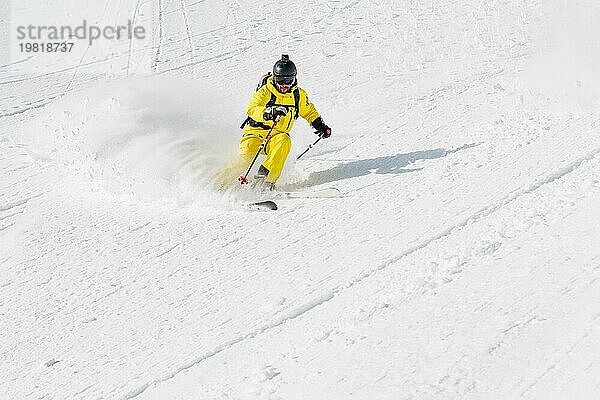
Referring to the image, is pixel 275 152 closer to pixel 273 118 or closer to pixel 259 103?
pixel 273 118

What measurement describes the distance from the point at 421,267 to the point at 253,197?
93.7 inches

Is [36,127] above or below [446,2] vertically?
below

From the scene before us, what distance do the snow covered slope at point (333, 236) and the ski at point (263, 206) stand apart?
0.34ft

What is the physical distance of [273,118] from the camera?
629 centimetres

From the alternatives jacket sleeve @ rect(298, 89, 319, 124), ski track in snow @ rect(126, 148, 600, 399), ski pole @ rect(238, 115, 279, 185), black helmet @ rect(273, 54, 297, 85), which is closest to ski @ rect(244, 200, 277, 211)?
ski pole @ rect(238, 115, 279, 185)

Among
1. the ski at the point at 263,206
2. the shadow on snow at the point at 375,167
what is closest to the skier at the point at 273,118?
the ski at the point at 263,206

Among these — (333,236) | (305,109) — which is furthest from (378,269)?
(305,109)

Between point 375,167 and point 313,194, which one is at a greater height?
point 375,167

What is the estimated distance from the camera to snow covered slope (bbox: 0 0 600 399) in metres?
3.50

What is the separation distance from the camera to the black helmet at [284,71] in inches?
246

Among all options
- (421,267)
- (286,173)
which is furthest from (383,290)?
(286,173)

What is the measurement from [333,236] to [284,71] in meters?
1.77

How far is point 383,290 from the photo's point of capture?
4238 millimetres

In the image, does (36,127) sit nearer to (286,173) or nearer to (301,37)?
(286,173)
